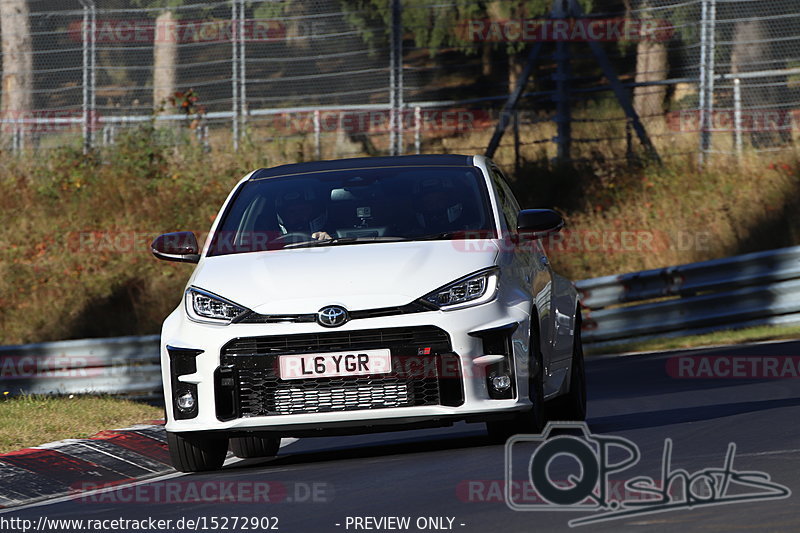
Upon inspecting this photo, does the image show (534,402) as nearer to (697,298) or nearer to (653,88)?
(697,298)

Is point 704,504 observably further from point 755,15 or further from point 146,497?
point 755,15

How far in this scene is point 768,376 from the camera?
13508 mm

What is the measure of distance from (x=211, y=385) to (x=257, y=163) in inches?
698

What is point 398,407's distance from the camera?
8.46 metres

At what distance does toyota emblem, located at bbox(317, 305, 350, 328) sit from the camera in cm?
841

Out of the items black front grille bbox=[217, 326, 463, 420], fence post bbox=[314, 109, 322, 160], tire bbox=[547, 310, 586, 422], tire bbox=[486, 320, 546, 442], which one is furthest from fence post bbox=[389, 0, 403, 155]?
black front grille bbox=[217, 326, 463, 420]

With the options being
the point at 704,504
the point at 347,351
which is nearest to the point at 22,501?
the point at 347,351

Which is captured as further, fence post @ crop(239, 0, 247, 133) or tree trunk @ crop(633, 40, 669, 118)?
fence post @ crop(239, 0, 247, 133)

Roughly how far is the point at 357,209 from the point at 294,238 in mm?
431

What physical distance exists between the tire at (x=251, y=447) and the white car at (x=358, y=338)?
0.72m

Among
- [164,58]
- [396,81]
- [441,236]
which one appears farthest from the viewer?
[164,58]

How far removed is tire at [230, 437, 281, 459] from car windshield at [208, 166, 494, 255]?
1264 millimetres

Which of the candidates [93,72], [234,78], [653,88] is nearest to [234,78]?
[234,78]
